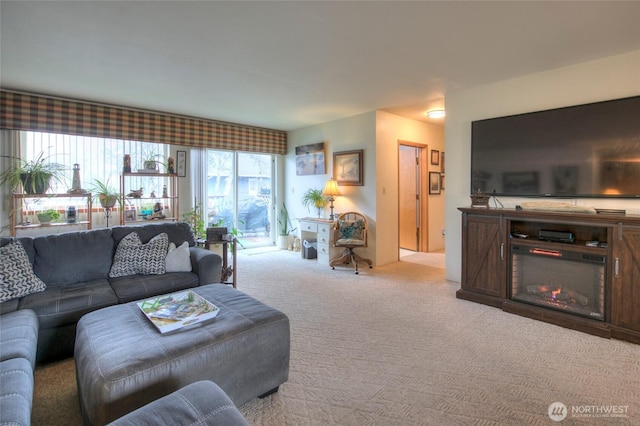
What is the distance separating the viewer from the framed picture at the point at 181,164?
539 centimetres

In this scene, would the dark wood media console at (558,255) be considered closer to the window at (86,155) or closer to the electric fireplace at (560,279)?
the electric fireplace at (560,279)

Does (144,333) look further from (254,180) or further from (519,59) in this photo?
(254,180)

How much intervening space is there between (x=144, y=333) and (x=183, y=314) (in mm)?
221

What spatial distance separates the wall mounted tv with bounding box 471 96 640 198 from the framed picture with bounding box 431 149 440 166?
228 centimetres

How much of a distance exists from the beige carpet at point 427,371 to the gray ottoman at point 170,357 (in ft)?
0.87

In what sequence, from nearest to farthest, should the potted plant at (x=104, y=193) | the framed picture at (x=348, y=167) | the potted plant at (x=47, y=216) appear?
the potted plant at (x=47, y=216), the potted plant at (x=104, y=193), the framed picture at (x=348, y=167)

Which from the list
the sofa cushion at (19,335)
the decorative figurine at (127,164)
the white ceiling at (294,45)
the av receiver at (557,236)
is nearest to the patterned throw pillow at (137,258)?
the sofa cushion at (19,335)

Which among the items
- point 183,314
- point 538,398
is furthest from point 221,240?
point 538,398

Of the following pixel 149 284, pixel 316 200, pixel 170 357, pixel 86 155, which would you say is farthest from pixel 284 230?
pixel 170 357

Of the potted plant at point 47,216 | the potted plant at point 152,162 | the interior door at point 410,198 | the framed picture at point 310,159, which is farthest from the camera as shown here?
the interior door at point 410,198

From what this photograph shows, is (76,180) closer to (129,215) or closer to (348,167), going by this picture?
(129,215)

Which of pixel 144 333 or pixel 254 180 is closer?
pixel 144 333

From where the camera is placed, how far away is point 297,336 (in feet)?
8.77

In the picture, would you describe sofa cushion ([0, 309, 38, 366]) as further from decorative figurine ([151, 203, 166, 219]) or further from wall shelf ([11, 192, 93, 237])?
decorative figurine ([151, 203, 166, 219])
